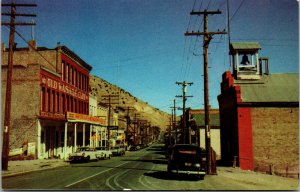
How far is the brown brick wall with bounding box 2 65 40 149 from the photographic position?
37375mm

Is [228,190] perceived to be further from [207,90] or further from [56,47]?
[56,47]

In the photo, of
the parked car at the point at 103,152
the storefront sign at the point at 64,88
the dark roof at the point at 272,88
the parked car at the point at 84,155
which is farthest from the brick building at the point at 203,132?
the dark roof at the point at 272,88

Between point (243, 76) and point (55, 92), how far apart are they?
22.2 metres

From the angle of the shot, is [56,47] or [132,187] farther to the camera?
[56,47]

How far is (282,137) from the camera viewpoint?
3092 cm

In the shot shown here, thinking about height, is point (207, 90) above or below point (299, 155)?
above

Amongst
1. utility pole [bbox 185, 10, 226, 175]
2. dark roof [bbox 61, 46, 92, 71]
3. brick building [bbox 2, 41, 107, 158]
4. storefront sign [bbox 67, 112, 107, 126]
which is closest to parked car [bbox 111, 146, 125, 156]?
storefront sign [bbox 67, 112, 107, 126]

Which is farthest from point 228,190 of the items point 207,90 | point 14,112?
point 14,112

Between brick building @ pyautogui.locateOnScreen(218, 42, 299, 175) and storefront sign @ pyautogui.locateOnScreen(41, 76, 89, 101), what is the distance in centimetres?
1956

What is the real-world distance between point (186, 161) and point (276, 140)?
40.1 ft

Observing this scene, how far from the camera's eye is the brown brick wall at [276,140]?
30.5 m

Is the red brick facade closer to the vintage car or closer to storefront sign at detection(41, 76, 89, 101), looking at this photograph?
the vintage car

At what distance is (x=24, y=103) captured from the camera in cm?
3831

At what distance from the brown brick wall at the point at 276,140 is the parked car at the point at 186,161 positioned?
10386mm
